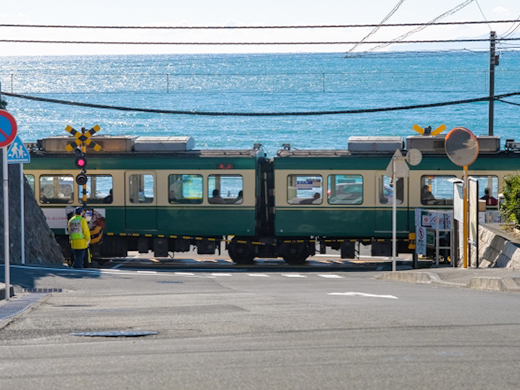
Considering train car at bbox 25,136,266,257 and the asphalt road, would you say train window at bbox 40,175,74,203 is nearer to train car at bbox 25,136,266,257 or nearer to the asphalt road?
train car at bbox 25,136,266,257

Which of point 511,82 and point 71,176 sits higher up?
point 511,82

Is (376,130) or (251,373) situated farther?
(376,130)

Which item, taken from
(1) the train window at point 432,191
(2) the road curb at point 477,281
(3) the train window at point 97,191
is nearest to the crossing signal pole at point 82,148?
(3) the train window at point 97,191

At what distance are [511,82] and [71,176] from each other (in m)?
115

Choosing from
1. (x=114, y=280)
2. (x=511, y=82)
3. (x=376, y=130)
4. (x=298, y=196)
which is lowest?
(x=114, y=280)

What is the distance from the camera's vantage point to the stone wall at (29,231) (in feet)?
61.6

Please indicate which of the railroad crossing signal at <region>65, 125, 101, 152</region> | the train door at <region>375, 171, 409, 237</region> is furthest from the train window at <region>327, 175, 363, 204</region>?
the railroad crossing signal at <region>65, 125, 101, 152</region>

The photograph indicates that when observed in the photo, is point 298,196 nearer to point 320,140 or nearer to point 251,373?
point 251,373

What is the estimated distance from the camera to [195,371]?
6.68m

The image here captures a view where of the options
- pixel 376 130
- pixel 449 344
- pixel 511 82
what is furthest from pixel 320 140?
pixel 449 344

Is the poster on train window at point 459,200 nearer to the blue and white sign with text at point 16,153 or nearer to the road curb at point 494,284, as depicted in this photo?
the road curb at point 494,284

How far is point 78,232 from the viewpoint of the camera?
64.2 ft

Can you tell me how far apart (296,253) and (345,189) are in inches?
89.2

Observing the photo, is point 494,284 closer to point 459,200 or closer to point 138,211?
point 459,200
